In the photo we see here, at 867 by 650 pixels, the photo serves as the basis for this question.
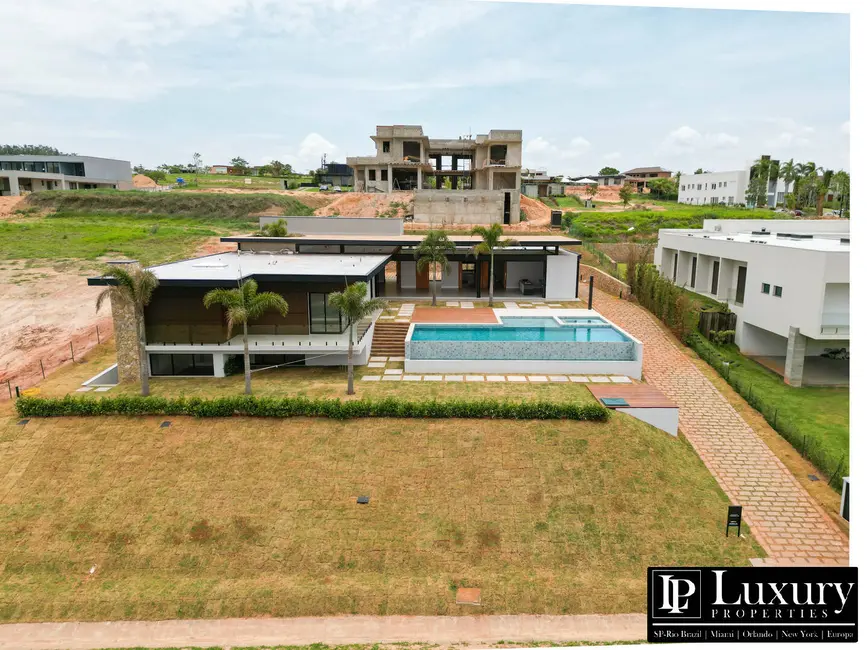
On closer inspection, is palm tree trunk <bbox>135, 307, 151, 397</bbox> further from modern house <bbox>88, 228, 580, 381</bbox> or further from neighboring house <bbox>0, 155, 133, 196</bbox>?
neighboring house <bbox>0, 155, 133, 196</bbox>

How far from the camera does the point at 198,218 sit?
64125 mm

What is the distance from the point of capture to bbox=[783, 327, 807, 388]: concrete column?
23812mm

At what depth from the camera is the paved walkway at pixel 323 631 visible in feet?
40.8

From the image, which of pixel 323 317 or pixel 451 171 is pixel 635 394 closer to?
pixel 323 317

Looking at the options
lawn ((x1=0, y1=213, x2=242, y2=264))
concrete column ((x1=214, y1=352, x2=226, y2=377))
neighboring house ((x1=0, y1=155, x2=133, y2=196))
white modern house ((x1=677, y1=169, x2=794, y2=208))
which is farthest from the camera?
white modern house ((x1=677, y1=169, x2=794, y2=208))

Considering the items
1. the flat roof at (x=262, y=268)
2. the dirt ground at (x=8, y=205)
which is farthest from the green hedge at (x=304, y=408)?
the dirt ground at (x=8, y=205)

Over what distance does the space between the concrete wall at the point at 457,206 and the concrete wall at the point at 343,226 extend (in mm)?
14698

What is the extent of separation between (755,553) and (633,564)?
345 centimetres

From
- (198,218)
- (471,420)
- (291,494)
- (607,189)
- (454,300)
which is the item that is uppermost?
(607,189)

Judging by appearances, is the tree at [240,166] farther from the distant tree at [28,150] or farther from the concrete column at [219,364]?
the concrete column at [219,364]

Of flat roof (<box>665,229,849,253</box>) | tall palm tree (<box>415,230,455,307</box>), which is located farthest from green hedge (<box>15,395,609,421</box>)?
flat roof (<box>665,229,849,253</box>)

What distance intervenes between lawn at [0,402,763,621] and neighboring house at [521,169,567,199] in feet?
201

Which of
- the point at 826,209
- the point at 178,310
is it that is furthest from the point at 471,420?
the point at 826,209

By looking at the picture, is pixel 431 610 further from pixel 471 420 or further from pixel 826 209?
pixel 826 209
